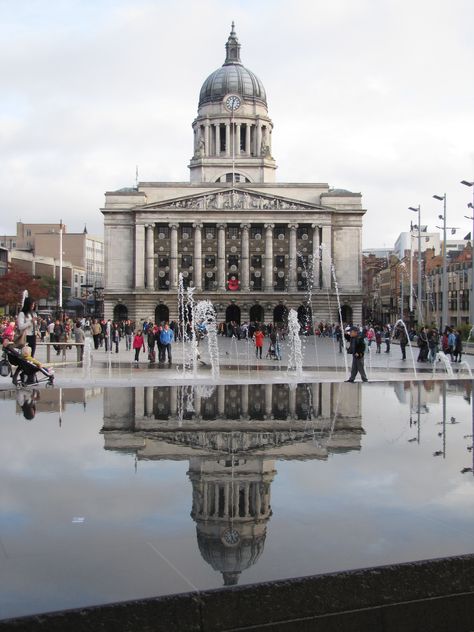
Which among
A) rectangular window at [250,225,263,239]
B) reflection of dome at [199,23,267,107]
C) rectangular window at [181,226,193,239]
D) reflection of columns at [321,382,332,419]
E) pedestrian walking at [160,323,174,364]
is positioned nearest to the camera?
reflection of columns at [321,382,332,419]

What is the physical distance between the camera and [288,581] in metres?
5.16

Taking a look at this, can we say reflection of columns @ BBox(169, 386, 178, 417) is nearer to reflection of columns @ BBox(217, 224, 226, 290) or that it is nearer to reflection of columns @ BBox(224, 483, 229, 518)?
reflection of columns @ BBox(224, 483, 229, 518)

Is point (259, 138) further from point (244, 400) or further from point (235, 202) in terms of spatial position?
point (244, 400)

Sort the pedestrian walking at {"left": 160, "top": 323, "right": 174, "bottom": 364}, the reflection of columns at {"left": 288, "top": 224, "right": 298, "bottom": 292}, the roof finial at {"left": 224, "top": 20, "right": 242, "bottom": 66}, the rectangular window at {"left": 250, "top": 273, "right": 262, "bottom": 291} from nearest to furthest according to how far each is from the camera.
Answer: the pedestrian walking at {"left": 160, "top": 323, "right": 174, "bottom": 364} < the reflection of columns at {"left": 288, "top": 224, "right": 298, "bottom": 292} < the rectangular window at {"left": 250, "top": 273, "right": 262, "bottom": 291} < the roof finial at {"left": 224, "top": 20, "right": 242, "bottom": 66}

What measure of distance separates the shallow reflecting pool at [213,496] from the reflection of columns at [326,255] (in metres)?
81.2

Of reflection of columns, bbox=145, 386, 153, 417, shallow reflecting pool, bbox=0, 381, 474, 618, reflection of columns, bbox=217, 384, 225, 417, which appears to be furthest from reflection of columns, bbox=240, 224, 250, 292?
shallow reflecting pool, bbox=0, 381, 474, 618

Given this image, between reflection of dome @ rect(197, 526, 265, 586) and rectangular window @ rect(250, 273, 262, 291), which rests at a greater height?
rectangular window @ rect(250, 273, 262, 291)

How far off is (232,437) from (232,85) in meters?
107

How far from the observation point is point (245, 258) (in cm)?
9475

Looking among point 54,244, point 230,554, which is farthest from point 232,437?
point 54,244

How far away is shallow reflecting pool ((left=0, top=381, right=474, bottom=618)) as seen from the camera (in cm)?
541

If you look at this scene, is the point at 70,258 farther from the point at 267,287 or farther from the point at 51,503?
the point at 51,503

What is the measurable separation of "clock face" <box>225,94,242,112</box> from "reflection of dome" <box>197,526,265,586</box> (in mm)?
→ 108276

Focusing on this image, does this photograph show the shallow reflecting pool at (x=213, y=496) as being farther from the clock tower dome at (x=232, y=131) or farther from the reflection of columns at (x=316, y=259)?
the clock tower dome at (x=232, y=131)
